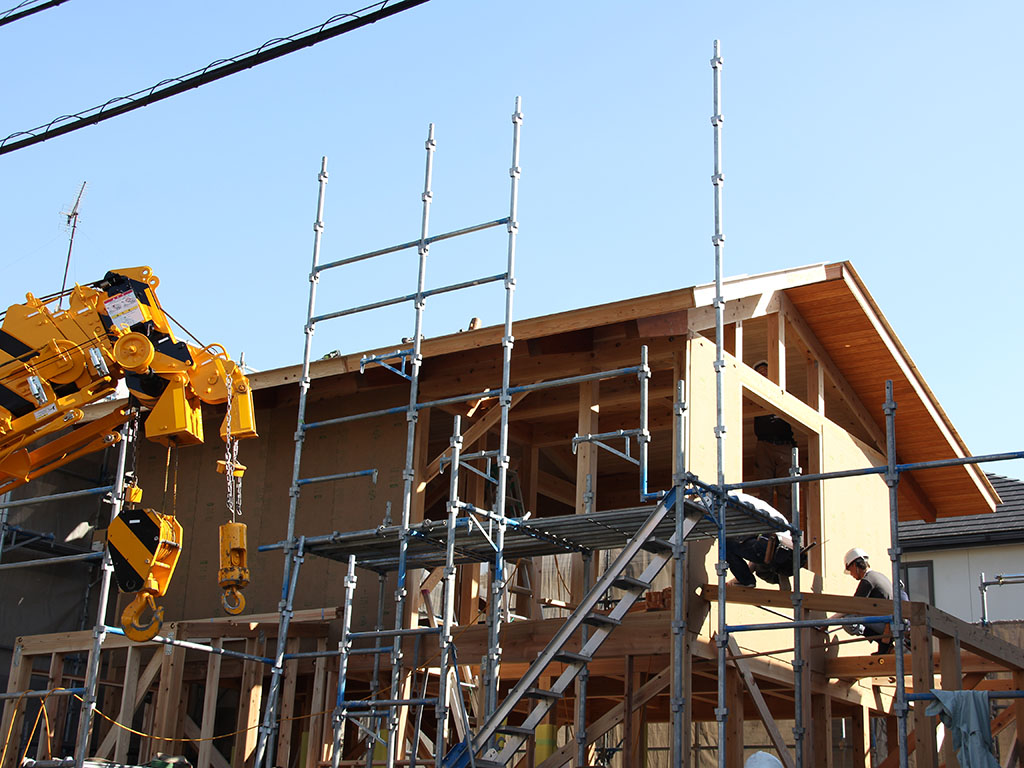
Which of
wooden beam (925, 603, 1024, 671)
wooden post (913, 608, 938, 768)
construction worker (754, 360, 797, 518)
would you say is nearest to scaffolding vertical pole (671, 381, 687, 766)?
wooden post (913, 608, 938, 768)

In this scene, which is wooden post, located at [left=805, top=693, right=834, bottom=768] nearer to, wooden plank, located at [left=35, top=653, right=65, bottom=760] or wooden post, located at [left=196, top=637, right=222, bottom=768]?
wooden post, located at [left=196, top=637, right=222, bottom=768]

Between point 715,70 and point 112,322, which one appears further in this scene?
point 715,70

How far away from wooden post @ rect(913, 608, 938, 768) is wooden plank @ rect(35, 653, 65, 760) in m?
7.44

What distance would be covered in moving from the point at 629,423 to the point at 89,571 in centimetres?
732

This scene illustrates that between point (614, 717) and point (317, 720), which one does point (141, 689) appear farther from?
point (614, 717)

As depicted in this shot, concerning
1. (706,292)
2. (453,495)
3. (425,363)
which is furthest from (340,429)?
(706,292)


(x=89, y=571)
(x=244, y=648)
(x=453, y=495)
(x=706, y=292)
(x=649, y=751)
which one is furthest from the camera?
(x=649, y=751)

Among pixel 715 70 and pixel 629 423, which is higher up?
pixel 715 70

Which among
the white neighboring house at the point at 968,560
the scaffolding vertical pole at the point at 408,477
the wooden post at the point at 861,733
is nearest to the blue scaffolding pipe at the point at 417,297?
the scaffolding vertical pole at the point at 408,477

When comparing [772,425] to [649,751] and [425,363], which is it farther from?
[649,751]

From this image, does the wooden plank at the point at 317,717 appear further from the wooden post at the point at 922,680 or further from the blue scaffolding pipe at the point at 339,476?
the wooden post at the point at 922,680

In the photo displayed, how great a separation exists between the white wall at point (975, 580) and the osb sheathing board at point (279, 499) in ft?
49.0

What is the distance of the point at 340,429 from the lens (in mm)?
14547

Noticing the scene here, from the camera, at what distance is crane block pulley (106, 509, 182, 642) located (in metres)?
10.2
